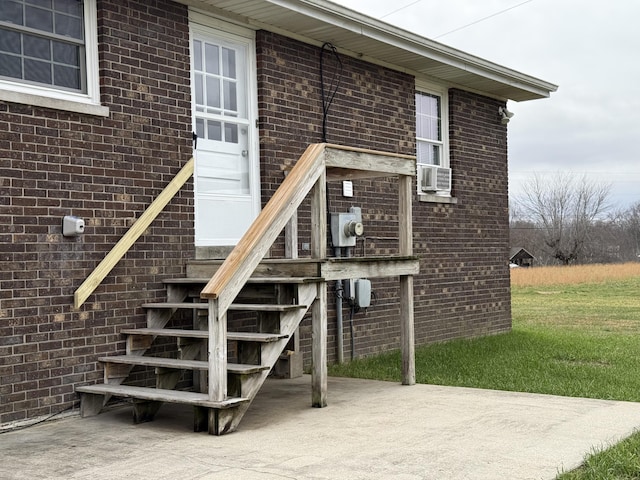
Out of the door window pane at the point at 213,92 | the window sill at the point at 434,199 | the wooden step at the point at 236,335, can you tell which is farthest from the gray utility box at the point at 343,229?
the wooden step at the point at 236,335

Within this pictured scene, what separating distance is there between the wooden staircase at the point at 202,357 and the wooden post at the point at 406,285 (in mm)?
1489

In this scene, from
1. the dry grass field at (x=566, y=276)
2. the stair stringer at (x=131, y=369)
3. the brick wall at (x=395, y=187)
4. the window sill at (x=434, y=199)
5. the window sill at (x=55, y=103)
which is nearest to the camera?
the window sill at (x=55, y=103)

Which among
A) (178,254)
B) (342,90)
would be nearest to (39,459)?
(178,254)

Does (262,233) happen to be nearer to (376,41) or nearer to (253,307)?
(253,307)

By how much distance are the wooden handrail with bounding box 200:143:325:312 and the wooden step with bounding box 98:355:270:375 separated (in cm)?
51

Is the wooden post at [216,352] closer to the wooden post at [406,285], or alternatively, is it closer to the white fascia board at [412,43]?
the wooden post at [406,285]

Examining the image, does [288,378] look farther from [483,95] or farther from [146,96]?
[483,95]

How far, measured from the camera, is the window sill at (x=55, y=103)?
6273mm

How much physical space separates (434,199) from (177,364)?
614 centimetres

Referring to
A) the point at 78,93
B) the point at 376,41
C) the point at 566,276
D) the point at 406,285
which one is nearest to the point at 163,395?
the point at 78,93

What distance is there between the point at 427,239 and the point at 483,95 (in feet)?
9.54

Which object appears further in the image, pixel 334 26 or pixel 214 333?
pixel 334 26

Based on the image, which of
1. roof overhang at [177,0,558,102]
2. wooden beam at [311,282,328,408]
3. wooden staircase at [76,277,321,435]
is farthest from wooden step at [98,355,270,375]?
roof overhang at [177,0,558,102]

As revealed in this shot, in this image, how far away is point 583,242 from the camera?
58125mm
